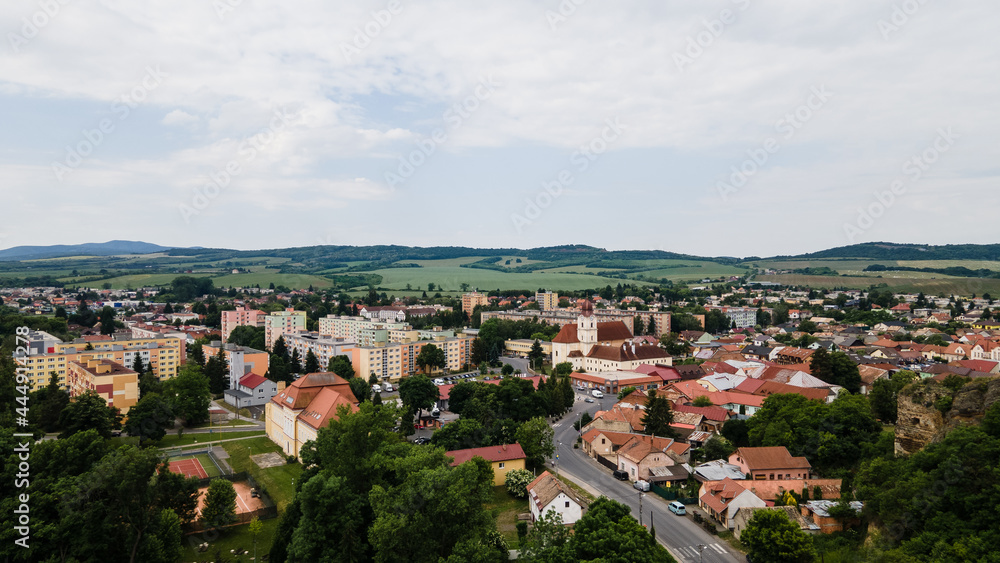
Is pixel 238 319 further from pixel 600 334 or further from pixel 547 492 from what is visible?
pixel 547 492

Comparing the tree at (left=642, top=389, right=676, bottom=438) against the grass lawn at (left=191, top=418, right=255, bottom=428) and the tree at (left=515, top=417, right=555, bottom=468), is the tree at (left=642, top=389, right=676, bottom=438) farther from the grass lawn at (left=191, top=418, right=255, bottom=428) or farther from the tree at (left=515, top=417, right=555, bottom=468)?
the grass lawn at (left=191, top=418, right=255, bottom=428)

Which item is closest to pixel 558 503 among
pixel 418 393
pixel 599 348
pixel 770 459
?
pixel 770 459

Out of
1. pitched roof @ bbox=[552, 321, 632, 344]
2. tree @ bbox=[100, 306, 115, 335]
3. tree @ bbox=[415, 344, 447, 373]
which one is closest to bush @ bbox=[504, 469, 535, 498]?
tree @ bbox=[415, 344, 447, 373]

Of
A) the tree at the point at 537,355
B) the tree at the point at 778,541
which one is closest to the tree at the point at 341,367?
the tree at the point at 537,355

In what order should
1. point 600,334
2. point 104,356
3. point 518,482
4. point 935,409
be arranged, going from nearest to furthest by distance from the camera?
point 935,409 < point 518,482 < point 104,356 < point 600,334

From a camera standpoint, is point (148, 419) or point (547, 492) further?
point (148, 419)

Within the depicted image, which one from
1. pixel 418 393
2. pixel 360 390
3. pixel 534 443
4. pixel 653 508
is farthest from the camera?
pixel 360 390

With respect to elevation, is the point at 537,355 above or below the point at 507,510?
above

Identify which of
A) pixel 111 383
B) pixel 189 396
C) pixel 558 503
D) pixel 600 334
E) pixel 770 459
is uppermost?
pixel 111 383
